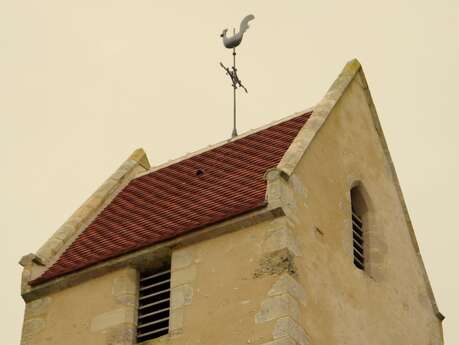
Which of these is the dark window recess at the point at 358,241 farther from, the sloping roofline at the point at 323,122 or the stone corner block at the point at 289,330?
the stone corner block at the point at 289,330

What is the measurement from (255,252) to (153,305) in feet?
5.96

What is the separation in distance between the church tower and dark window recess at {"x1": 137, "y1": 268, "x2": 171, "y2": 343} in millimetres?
20

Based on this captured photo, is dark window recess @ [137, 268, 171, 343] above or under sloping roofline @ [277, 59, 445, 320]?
under

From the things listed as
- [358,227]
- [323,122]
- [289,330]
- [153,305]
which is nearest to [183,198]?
[153,305]

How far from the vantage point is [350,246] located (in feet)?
77.7

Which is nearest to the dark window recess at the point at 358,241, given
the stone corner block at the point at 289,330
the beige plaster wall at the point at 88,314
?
the stone corner block at the point at 289,330

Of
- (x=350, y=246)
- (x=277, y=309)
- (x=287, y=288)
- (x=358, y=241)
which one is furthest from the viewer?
(x=358, y=241)

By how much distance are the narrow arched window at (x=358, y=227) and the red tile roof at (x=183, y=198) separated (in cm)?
134

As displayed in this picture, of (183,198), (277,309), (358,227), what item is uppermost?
(183,198)

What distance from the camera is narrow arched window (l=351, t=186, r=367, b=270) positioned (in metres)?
24.2

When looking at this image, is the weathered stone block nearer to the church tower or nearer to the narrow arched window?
the church tower

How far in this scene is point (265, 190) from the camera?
75.3 ft

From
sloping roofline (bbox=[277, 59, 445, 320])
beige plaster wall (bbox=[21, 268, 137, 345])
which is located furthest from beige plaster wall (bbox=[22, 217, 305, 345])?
sloping roofline (bbox=[277, 59, 445, 320])

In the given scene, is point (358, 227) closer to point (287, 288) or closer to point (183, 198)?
point (183, 198)
